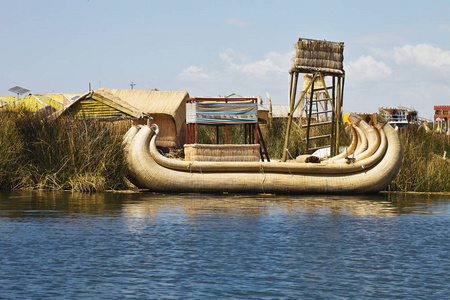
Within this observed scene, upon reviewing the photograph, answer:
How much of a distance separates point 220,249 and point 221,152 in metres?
7.68

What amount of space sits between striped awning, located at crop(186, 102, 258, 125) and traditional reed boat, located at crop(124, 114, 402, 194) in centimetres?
118

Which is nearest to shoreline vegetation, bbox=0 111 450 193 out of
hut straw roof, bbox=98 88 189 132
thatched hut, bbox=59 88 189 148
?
thatched hut, bbox=59 88 189 148

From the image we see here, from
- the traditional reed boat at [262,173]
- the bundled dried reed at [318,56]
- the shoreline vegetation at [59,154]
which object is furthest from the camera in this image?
the bundled dried reed at [318,56]

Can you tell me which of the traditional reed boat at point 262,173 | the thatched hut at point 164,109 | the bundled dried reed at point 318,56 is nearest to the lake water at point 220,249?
the traditional reed boat at point 262,173

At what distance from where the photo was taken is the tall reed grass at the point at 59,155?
18172mm

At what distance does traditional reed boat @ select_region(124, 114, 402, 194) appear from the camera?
18.0 meters

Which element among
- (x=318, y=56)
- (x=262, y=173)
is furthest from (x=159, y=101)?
(x=262, y=173)

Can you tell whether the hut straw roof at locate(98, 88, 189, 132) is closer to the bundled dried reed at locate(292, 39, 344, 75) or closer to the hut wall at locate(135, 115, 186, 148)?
the hut wall at locate(135, 115, 186, 148)

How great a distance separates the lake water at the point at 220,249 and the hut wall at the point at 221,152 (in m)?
1.87

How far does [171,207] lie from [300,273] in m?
6.76

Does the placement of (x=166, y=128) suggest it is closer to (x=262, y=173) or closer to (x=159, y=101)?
(x=159, y=101)

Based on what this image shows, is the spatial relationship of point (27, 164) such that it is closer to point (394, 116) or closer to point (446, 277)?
point (446, 277)

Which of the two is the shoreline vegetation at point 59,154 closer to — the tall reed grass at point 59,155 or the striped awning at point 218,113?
the tall reed grass at point 59,155

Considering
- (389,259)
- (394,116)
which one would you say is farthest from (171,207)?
(394,116)
